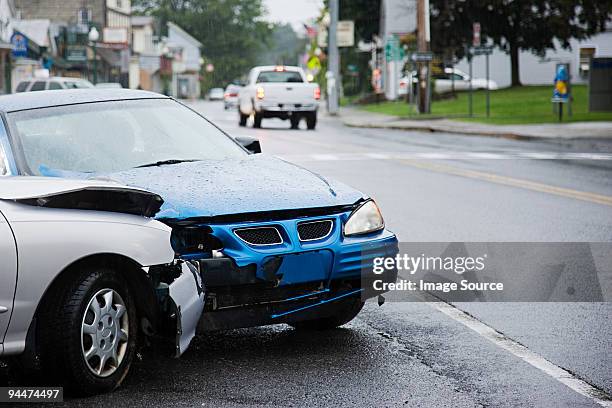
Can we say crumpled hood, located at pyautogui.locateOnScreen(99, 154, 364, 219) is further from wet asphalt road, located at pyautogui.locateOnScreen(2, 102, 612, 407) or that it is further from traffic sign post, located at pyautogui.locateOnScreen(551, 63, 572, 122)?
traffic sign post, located at pyautogui.locateOnScreen(551, 63, 572, 122)

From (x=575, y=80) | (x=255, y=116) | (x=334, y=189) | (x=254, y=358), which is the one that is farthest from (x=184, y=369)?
(x=575, y=80)

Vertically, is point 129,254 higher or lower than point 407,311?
higher

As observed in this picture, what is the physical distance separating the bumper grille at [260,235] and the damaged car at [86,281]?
404 mm

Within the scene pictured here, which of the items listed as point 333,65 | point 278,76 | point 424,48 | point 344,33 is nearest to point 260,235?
point 278,76

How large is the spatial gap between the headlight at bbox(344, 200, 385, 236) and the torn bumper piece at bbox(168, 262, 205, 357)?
3.33 ft

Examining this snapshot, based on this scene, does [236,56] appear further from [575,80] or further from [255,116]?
[255,116]

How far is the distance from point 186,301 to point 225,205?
672 millimetres

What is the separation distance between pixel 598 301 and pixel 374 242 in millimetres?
2156

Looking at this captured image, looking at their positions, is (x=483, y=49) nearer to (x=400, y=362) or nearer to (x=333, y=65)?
(x=333, y=65)

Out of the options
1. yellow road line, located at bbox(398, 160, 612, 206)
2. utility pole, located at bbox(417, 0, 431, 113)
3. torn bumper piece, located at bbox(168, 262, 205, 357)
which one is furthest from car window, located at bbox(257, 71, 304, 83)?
torn bumper piece, located at bbox(168, 262, 205, 357)

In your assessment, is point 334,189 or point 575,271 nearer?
point 334,189

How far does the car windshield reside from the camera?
7.18m

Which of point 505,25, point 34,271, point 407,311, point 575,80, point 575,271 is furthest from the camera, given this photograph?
point 575,80

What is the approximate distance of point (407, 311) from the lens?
7977 millimetres
